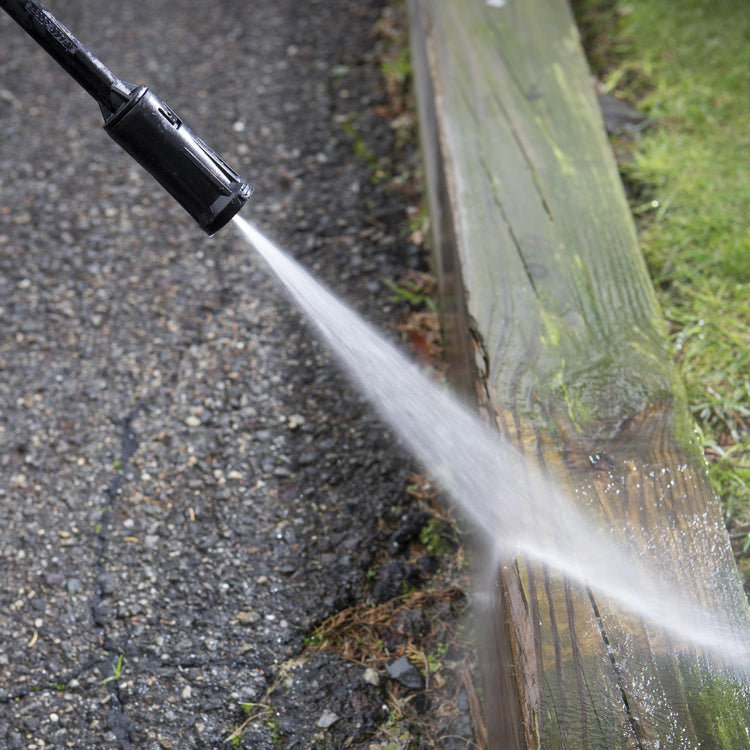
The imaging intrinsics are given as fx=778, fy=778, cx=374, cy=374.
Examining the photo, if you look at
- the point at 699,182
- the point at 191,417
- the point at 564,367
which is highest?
the point at 191,417

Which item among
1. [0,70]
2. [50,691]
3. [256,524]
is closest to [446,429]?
[256,524]

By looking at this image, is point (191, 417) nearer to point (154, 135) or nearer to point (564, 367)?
point (154, 135)

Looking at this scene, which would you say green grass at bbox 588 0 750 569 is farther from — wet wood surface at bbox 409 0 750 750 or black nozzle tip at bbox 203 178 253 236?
black nozzle tip at bbox 203 178 253 236

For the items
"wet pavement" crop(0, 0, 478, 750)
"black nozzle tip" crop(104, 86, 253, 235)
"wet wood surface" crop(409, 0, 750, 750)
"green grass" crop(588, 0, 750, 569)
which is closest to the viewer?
"wet wood surface" crop(409, 0, 750, 750)

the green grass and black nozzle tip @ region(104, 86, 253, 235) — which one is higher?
A: black nozzle tip @ region(104, 86, 253, 235)

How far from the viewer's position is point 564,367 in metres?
1.62

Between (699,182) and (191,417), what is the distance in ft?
5.32

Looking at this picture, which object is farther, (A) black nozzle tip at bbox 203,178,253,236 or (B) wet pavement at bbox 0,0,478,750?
(B) wet pavement at bbox 0,0,478,750

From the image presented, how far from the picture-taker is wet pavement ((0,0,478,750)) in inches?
65.5

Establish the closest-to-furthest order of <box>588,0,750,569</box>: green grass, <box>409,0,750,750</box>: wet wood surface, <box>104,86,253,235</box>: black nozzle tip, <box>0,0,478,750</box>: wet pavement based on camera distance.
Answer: <box>409,0,750,750</box>: wet wood surface
<box>104,86,253,235</box>: black nozzle tip
<box>0,0,478,750</box>: wet pavement
<box>588,0,750,569</box>: green grass

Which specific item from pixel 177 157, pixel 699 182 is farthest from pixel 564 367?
pixel 699 182

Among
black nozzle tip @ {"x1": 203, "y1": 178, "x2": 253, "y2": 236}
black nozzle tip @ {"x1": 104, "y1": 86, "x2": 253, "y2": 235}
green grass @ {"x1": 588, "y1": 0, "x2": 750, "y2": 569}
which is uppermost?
black nozzle tip @ {"x1": 104, "y1": 86, "x2": 253, "y2": 235}

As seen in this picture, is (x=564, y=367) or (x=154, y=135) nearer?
(x=154, y=135)

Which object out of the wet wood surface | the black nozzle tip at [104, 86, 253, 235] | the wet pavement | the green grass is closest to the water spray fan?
the black nozzle tip at [104, 86, 253, 235]
